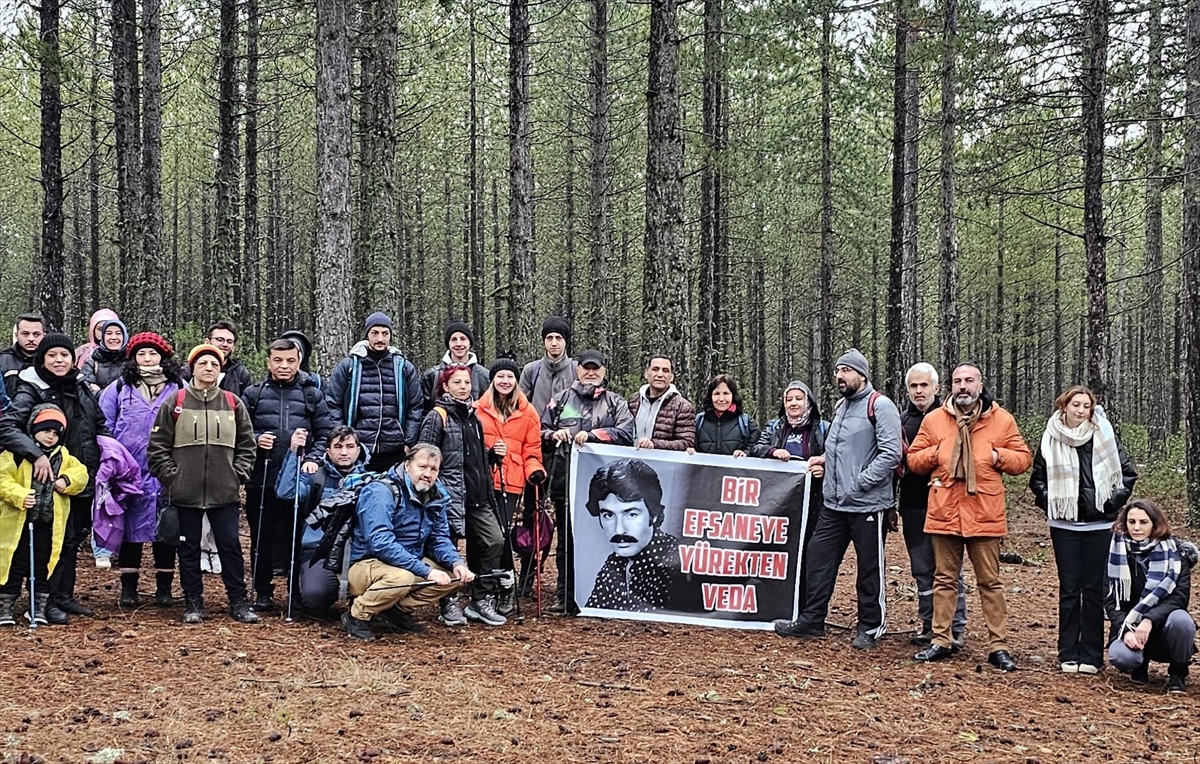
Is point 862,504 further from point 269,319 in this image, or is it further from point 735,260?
point 269,319

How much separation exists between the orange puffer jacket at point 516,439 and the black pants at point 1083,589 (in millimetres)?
4167

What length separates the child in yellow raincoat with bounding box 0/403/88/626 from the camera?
23.1ft

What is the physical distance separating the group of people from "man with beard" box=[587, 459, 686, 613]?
100 millimetres

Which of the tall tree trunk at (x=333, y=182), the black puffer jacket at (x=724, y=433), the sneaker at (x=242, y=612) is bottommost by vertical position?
the sneaker at (x=242, y=612)

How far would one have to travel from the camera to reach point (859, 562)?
26.1 feet

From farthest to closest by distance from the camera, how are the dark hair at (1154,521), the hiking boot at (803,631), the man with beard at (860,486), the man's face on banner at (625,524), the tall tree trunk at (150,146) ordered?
the tall tree trunk at (150,146)
the man's face on banner at (625,524)
the hiking boot at (803,631)
the man with beard at (860,486)
the dark hair at (1154,521)

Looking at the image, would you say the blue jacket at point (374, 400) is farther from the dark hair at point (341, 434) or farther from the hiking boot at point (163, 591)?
the hiking boot at point (163, 591)

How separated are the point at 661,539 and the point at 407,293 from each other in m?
23.8

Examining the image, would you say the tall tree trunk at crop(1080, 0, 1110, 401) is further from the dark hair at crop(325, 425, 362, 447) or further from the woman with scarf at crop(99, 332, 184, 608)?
the woman with scarf at crop(99, 332, 184, 608)

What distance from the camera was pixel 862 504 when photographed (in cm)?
774

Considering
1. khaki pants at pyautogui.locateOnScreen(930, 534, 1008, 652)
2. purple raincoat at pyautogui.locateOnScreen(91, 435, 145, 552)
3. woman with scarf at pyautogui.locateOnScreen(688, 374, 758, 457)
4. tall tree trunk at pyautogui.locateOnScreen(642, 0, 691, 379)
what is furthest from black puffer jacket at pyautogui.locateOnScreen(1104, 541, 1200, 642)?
purple raincoat at pyautogui.locateOnScreen(91, 435, 145, 552)

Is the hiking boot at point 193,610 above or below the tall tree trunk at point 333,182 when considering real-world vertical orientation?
below

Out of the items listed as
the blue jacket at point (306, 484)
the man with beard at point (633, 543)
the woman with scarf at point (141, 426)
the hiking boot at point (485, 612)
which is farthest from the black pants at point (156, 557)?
the man with beard at point (633, 543)

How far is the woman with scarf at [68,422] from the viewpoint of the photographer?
286 inches
